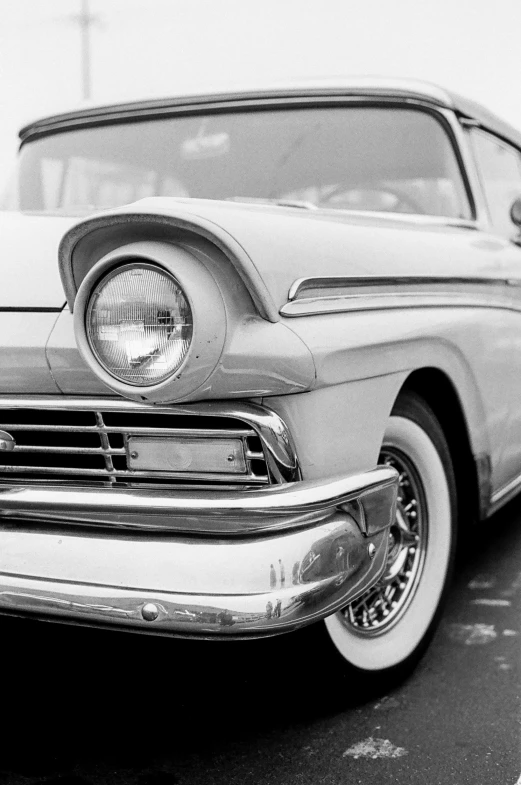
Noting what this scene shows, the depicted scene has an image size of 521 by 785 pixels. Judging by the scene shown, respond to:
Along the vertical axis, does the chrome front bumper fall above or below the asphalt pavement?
above

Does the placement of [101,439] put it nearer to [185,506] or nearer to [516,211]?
[185,506]

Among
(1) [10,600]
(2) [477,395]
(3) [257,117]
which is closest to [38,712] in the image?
(1) [10,600]

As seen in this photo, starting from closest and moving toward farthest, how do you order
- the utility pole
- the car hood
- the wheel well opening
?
the car hood
the wheel well opening
the utility pole

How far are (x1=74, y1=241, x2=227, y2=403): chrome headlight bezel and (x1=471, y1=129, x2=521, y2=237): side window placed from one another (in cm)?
159

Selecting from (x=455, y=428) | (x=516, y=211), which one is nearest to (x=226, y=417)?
(x=455, y=428)

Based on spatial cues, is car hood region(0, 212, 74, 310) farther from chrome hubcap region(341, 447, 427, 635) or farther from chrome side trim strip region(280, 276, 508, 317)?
chrome hubcap region(341, 447, 427, 635)

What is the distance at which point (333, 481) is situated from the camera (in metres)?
1.63

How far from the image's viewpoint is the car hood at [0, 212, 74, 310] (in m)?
1.72

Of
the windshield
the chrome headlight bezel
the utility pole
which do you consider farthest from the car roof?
the utility pole

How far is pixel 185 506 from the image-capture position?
1.54 m

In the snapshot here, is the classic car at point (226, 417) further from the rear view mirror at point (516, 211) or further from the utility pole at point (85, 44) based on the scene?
the utility pole at point (85, 44)

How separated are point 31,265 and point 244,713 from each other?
110 centimetres

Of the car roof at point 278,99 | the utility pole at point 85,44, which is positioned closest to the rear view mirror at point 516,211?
the car roof at point 278,99

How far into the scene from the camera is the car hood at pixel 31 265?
1717 millimetres
